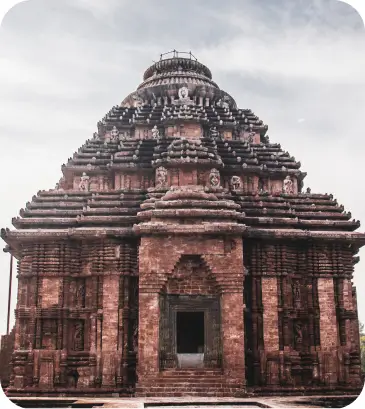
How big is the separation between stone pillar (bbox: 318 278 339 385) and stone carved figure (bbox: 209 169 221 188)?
15.0 feet

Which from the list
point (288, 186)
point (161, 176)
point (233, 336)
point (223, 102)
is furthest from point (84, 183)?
point (223, 102)

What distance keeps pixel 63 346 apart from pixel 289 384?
6.84m

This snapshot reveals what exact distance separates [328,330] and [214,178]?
609cm

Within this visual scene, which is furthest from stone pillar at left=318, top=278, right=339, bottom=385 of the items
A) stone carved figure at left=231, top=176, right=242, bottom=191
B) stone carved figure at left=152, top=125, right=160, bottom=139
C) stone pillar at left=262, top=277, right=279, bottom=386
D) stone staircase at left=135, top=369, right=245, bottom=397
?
stone carved figure at left=152, top=125, right=160, bottom=139

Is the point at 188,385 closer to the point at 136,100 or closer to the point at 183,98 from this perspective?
the point at 183,98

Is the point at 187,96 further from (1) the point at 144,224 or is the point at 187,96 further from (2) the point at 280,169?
(1) the point at 144,224

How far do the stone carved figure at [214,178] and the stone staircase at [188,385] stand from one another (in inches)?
248

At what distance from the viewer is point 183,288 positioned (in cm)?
1794

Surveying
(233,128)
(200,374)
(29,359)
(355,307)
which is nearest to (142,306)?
(200,374)

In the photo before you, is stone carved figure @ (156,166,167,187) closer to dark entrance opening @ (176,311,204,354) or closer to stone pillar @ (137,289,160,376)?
stone pillar @ (137,289,160,376)

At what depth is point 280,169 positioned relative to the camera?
75.7ft

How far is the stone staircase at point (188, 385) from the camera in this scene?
642 inches

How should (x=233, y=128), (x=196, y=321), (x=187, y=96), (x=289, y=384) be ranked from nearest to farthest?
(x=289, y=384), (x=196, y=321), (x=233, y=128), (x=187, y=96)

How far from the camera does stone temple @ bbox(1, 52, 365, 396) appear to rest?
57.2ft
